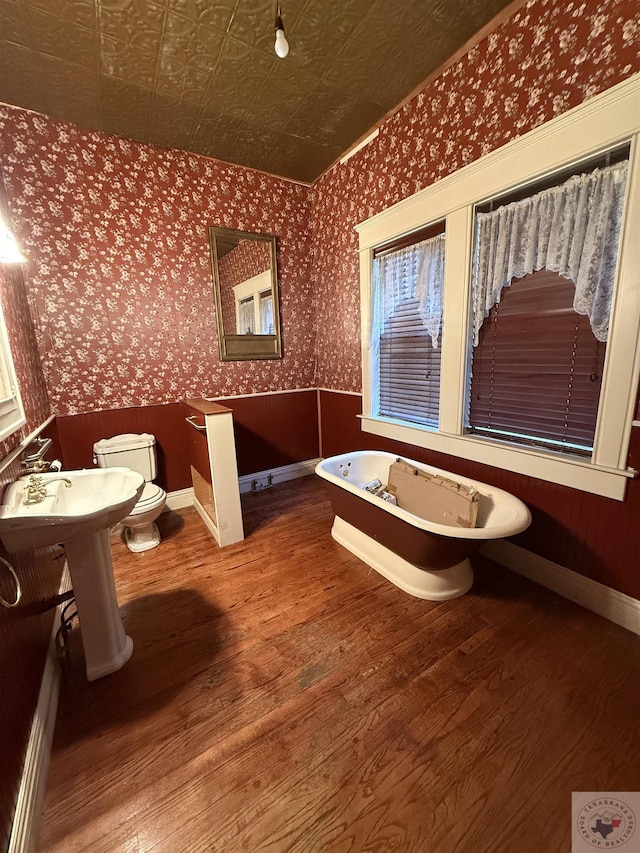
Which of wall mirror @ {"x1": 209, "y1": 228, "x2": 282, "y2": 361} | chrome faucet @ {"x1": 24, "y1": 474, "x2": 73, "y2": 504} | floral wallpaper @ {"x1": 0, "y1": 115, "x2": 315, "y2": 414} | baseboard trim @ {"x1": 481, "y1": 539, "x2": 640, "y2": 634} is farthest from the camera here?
wall mirror @ {"x1": 209, "y1": 228, "x2": 282, "y2": 361}

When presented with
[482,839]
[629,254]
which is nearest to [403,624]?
[482,839]

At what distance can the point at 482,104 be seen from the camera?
1777 millimetres

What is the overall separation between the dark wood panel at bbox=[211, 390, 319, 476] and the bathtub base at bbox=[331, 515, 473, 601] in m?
1.67

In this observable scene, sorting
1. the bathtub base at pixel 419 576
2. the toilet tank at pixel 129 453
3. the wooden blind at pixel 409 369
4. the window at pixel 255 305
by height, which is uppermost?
the window at pixel 255 305

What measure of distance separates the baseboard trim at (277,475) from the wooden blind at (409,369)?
50.1 inches

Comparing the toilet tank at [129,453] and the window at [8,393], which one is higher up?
the window at [8,393]

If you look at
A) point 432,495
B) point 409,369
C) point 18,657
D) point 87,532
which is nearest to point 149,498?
point 87,532

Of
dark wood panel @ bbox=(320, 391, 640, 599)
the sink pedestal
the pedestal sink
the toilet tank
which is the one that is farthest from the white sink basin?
dark wood panel @ bbox=(320, 391, 640, 599)

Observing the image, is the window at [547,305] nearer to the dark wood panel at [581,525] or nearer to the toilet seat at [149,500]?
the dark wood panel at [581,525]

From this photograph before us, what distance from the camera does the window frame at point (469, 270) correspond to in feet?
4.48

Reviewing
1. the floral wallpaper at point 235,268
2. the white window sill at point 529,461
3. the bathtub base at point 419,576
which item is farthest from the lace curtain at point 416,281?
the bathtub base at point 419,576

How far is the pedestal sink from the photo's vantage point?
106 centimetres

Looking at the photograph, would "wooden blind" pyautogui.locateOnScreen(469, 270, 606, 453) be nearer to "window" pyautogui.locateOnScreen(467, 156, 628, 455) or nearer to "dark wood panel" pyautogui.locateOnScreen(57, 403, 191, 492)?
"window" pyautogui.locateOnScreen(467, 156, 628, 455)

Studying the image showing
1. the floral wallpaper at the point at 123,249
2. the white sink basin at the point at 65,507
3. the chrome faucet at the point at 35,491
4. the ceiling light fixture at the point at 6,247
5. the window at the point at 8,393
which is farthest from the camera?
the floral wallpaper at the point at 123,249
